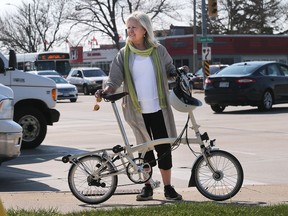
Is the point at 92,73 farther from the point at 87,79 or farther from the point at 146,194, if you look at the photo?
the point at 146,194

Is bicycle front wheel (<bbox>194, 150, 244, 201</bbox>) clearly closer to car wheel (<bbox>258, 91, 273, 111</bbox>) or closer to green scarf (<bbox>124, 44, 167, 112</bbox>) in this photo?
green scarf (<bbox>124, 44, 167, 112</bbox>)

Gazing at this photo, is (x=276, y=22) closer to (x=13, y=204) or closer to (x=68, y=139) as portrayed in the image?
(x=68, y=139)

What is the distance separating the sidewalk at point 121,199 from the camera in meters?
7.37

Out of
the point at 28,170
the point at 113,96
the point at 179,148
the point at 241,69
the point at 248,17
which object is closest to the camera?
the point at 113,96

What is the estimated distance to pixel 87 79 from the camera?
45.7 meters

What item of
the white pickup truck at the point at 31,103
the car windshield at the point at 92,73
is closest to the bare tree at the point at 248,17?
the car windshield at the point at 92,73

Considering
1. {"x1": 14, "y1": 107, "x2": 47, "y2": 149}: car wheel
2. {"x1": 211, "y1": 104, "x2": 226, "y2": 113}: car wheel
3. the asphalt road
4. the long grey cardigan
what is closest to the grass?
the long grey cardigan

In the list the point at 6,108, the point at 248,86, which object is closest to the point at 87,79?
the point at 248,86

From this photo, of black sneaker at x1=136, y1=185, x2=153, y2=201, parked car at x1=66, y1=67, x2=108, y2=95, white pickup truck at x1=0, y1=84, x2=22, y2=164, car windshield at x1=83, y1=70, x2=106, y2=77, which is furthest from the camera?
car windshield at x1=83, y1=70, x2=106, y2=77

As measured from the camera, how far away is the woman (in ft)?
24.8

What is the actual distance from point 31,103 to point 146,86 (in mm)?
6846

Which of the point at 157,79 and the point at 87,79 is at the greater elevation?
the point at 157,79

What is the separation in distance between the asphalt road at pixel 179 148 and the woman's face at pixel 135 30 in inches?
63.5

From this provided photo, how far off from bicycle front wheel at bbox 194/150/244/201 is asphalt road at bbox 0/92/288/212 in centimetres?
87
